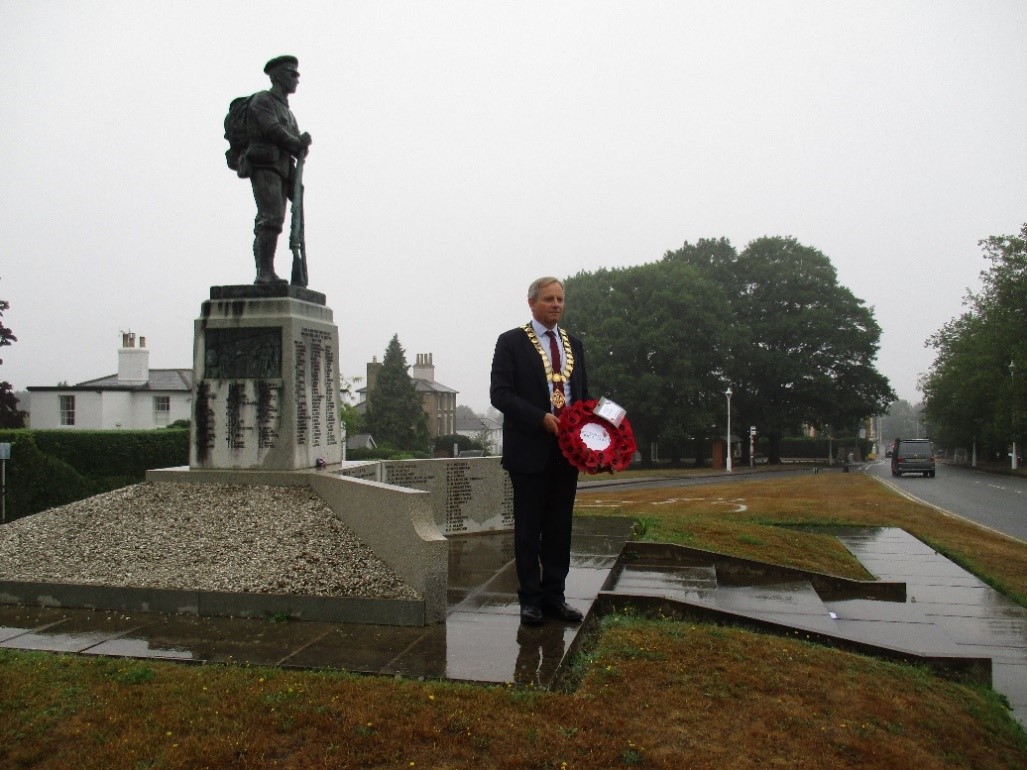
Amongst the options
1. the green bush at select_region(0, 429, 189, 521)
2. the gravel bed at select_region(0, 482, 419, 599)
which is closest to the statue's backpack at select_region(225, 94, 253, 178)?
the gravel bed at select_region(0, 482, 419, 599)

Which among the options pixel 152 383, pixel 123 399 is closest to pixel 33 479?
pixel 123 399

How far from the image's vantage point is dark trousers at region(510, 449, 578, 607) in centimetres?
525

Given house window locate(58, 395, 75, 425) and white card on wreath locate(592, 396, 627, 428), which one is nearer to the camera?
white card on wreath locate(592, 396, 627, 428)

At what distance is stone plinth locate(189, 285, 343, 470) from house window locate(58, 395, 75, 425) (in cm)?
3686

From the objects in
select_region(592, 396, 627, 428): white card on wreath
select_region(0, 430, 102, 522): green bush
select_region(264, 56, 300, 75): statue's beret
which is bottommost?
select_region(0, 430, 102, 522): green bush

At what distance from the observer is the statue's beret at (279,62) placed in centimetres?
905

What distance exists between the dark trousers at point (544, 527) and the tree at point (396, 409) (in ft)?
200

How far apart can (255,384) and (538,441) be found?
422 centimetres

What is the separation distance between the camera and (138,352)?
139 feet

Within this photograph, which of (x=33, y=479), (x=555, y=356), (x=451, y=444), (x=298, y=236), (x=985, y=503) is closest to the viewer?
(x=555, y=356)

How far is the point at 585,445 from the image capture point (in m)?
4.96

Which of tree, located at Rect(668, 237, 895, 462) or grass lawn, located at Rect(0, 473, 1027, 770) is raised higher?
tree, located at Rect(668, 237, 895, 462)

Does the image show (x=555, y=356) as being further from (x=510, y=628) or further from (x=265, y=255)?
(x=265, y=255)

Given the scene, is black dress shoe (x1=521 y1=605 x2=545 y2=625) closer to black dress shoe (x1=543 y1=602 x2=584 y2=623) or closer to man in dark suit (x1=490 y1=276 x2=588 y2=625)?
man in dark suit (x1=490 y1=276 x2=588 y2=625)
